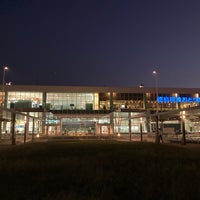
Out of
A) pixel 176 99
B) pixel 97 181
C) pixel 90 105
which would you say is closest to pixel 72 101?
pixel 90 105

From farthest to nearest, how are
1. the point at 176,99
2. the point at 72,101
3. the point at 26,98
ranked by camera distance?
the point at 176,99
the point at 72,101
the point at 26,98

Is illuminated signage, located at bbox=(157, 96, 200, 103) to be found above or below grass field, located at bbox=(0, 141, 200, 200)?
above

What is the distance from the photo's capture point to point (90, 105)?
190ft

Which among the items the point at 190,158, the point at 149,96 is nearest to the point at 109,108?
the point at 149,96

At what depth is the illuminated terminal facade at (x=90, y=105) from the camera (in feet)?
173

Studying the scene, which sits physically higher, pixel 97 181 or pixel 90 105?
pixel 90 105

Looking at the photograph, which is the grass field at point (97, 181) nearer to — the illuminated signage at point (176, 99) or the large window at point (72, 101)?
the large window at point (72, 101)

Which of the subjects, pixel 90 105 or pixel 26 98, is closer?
pixel 26 98

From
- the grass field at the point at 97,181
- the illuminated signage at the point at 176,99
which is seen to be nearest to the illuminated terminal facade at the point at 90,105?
the illuminated signage at the point at 176,99

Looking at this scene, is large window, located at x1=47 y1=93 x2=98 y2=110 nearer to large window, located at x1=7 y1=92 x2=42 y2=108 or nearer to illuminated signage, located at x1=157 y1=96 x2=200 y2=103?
large window, located at x1=7 y1=92 x2=42 y2=108

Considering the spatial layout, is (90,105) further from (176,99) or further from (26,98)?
(176,99)

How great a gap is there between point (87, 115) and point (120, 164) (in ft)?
139

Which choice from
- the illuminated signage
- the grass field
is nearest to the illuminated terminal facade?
the illuminated signage

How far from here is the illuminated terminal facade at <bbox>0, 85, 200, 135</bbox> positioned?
52.8m
